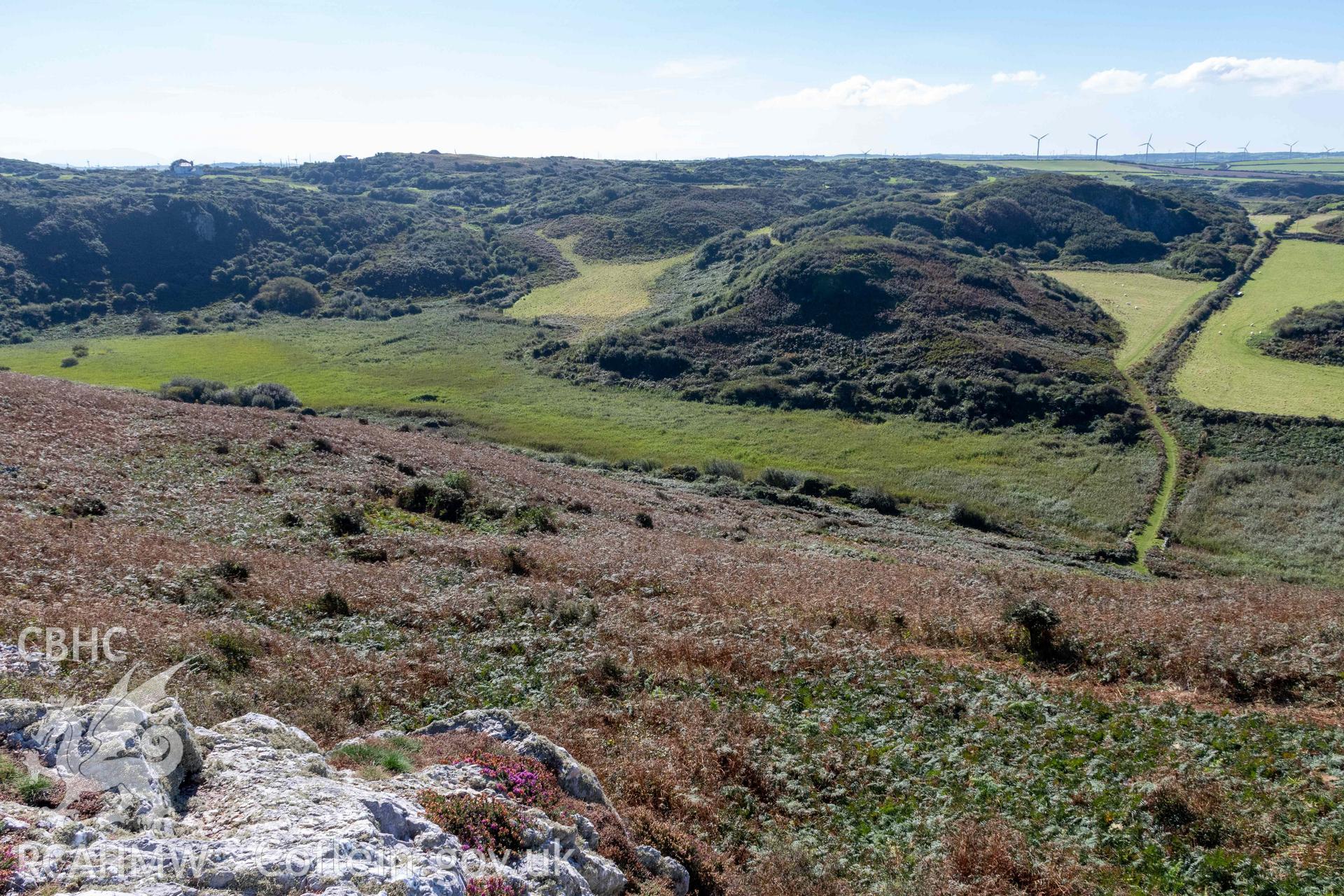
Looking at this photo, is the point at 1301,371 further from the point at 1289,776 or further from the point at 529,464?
the point at 1289,776

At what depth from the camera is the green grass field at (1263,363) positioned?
60375 mm

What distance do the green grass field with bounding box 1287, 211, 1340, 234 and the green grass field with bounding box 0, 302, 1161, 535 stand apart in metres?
121

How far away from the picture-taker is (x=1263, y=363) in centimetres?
7056

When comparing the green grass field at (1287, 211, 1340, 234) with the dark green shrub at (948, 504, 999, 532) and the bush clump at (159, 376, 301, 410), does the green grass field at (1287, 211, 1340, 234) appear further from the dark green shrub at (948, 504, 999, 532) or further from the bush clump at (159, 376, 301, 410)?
the bush clump at (159, 376, 301, 410)

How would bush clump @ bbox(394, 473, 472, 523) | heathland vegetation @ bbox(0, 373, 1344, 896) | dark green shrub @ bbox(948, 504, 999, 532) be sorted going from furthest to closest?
dark green shrub @ bbox(948, 504, 999, 532)
bush clump @ bbox(394, 473, 472, 523)
heathland vegetation @ bbox(0, 373, 1344, 896)

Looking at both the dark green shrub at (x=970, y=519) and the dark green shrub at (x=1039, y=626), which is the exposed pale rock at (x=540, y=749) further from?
the dark green shrub at (x=970, y=519)

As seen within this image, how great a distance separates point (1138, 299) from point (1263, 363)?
1081 inches

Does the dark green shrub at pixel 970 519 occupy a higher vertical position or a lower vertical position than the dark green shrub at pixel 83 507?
lower

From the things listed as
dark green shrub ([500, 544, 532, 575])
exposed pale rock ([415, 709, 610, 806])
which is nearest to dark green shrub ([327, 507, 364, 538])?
dark green shrub ([500, 544, 532, 575])

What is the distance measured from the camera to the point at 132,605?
15.8 metres

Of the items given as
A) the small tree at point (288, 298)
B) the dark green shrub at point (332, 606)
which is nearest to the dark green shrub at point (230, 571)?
the dark green shrub at point (332, 606)

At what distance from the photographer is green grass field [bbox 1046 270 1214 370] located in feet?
261

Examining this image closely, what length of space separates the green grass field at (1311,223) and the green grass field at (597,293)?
108681 mm

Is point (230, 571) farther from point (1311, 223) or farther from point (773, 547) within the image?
point (1311, 223)
